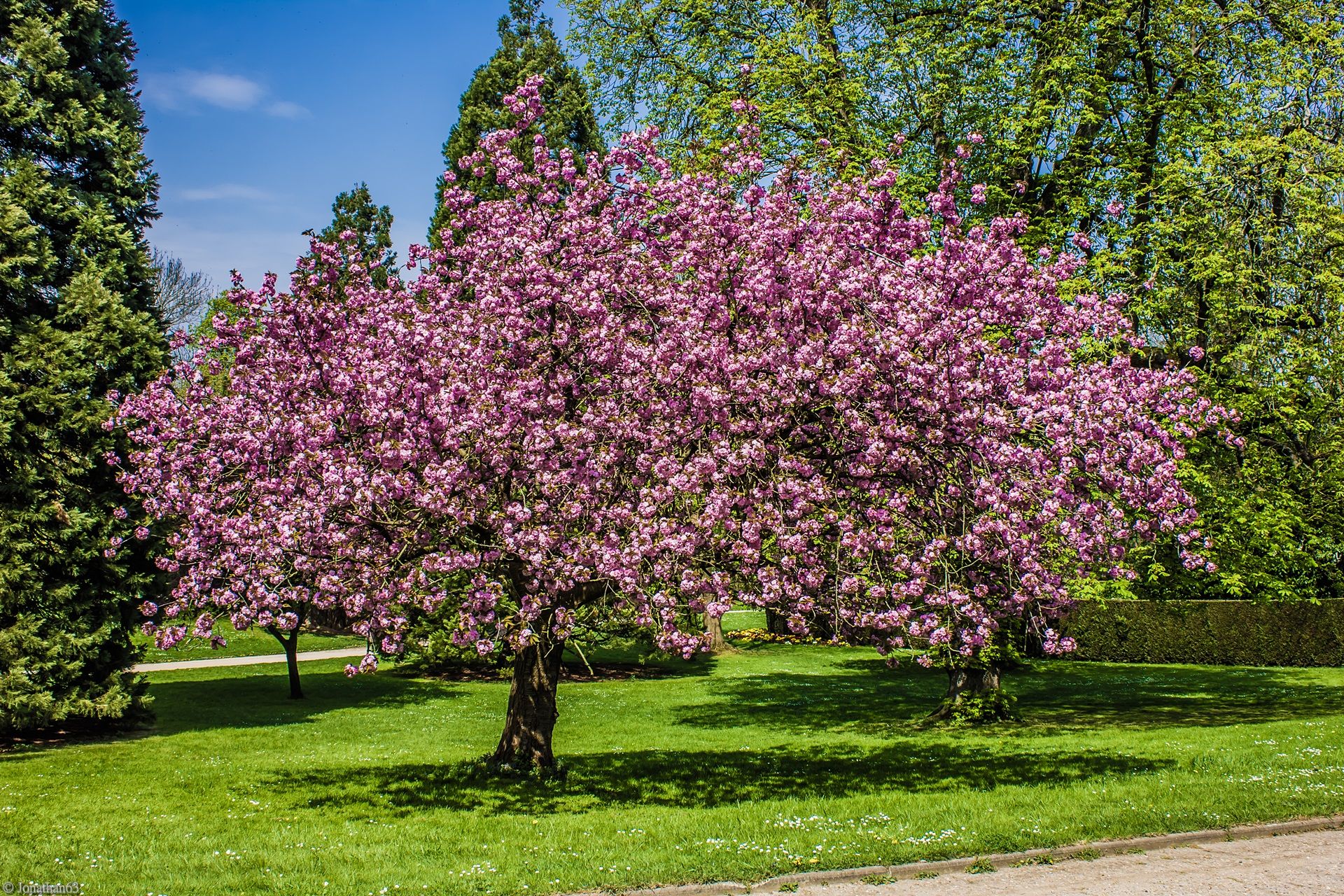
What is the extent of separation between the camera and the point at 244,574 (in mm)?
10422

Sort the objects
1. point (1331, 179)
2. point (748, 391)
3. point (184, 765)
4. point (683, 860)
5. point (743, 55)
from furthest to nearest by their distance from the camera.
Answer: point (743, 55) < point (1331, 179) < point (184, 765) < point (748, 391) < point (683, 860)

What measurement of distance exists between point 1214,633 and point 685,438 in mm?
27118

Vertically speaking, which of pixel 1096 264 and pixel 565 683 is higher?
pixel 1096 264

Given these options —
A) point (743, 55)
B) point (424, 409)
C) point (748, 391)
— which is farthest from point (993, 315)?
point (743, 55)

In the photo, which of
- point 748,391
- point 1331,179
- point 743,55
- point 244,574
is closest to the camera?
point 748,391

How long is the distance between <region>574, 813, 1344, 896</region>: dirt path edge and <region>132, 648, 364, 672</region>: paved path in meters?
25.8

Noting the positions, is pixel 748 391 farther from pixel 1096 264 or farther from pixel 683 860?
pixel 1096 264

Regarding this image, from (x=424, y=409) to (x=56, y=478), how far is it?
9.68m

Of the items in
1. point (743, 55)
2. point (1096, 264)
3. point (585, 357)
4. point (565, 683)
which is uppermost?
point (743, 55)

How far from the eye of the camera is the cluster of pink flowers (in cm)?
944

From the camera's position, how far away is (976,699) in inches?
739

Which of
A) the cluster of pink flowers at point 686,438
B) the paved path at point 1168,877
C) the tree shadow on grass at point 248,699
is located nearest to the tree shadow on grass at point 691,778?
the cluster of pink flowers at point 686,438

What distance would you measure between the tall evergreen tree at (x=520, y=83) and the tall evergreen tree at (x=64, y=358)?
12.4m

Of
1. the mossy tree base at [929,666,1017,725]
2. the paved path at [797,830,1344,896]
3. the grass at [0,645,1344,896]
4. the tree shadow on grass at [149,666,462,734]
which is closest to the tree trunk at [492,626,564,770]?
the grass at [0,645,1344,896]
